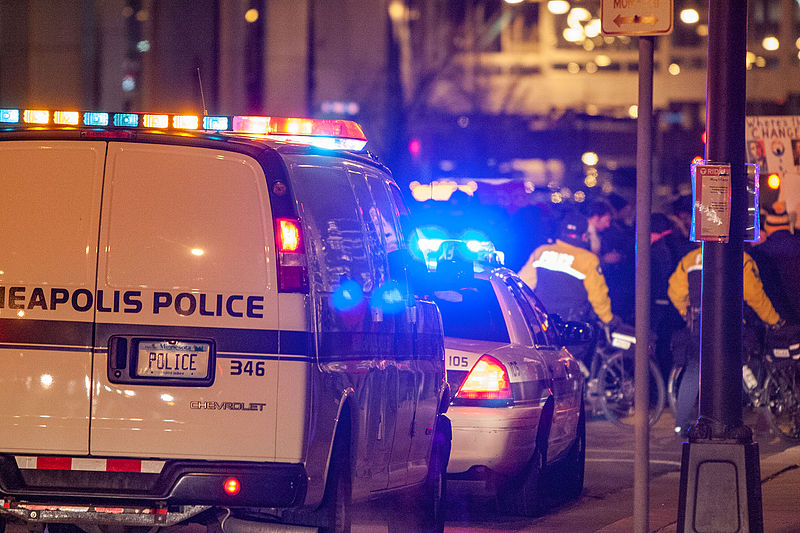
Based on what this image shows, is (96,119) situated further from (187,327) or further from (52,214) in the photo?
(187,327)

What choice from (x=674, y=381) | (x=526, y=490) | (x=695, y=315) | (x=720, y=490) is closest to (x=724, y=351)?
(x=720, y=490)

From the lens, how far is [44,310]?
615 centimetres

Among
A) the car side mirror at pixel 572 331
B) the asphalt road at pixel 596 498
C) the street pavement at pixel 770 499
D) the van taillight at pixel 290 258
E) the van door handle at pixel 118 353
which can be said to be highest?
the van taillight at pixel 290 258

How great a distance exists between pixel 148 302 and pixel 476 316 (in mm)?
4018

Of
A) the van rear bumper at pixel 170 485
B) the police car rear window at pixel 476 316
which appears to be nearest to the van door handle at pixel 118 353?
the van rear bumper at pixel 170 485

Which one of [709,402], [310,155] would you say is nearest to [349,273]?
[310,155]

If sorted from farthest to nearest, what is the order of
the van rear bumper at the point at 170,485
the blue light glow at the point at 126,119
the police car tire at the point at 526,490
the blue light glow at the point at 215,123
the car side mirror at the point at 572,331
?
the car side mirror at the point at 572,331 < the police car tire at the point at 526,490 < the blue light glow at the point at 215,123 < the blue light glow at the point at 126,119 < the van rear bumper at the point at 170,485

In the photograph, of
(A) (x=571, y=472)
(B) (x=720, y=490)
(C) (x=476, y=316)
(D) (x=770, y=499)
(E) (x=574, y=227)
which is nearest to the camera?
(B) (x=720, y=490)

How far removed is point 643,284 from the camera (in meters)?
6.96

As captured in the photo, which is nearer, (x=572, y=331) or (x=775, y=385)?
(x=572, y=331)

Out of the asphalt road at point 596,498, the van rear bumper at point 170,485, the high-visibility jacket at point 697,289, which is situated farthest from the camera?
the high-visibility jacket at point 697,289

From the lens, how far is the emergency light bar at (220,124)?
6586mm

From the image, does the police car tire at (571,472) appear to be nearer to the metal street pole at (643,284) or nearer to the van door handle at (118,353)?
the metal street pole at (643,284)

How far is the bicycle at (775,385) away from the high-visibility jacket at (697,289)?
1.17 ft
